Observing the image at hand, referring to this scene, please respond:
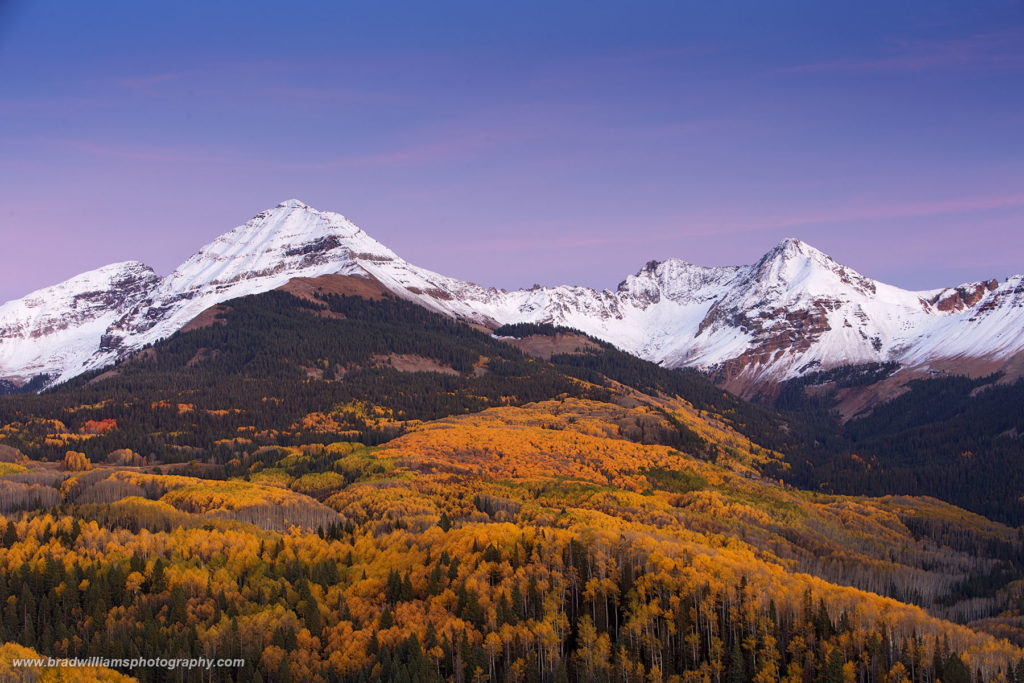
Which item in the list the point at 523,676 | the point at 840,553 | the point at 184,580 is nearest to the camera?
the point at 523,676

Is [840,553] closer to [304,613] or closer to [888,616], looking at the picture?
[888,616]

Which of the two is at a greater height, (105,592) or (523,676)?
(105,592)

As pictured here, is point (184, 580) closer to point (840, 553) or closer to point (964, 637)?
point (964, 637)

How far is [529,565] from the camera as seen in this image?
148750 mm

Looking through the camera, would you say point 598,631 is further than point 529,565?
No

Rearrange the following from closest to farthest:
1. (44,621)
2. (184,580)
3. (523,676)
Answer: (523,676), (44,621), (184,580)

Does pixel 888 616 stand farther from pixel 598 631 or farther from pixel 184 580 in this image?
pixel 184 580

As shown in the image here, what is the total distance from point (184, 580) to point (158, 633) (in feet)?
62.9

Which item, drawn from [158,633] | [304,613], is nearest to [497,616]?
[304,613]

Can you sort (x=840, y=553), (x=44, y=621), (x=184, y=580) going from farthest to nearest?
(x=840, y=553) < (x=184, y=580) < (x=44, y=621)

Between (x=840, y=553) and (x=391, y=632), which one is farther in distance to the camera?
(x=840, y=553)

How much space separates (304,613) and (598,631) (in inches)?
1757

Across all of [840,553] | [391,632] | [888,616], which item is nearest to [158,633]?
[391,632]

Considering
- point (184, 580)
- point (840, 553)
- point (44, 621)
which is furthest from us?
point (840, 553)
